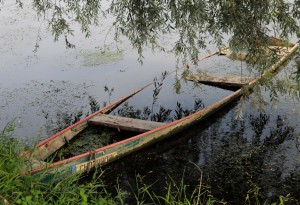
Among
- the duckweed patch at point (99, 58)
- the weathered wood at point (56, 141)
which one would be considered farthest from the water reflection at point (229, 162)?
the duckweed patch at point (99, 58)

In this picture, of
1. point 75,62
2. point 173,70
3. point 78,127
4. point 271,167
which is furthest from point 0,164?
point 75,62

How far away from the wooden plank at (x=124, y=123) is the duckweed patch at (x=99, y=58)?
487 centimetres

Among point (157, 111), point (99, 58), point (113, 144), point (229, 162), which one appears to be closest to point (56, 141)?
point (113, 144)

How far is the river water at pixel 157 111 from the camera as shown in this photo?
6.62m

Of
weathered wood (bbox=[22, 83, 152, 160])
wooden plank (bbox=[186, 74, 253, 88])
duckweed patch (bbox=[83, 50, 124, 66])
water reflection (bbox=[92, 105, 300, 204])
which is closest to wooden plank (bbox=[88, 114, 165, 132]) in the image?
weathered wood (bbox=[22, 83, 152, 160])

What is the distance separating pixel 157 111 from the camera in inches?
368

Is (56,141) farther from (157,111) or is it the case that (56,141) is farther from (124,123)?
(157,111)

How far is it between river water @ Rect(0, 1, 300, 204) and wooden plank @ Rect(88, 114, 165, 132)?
462 mm

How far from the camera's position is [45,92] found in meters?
10.5

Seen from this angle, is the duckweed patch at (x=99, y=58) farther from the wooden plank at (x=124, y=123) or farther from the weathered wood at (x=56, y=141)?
the wooden plank at (x=124, y=123)

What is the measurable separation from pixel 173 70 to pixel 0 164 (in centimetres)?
787

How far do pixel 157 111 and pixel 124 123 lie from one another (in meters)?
1.64

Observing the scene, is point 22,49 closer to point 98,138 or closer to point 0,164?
point 98,138

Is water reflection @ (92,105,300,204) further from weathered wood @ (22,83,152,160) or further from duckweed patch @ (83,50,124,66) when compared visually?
duckweed patch @ (83,50,124,66)
